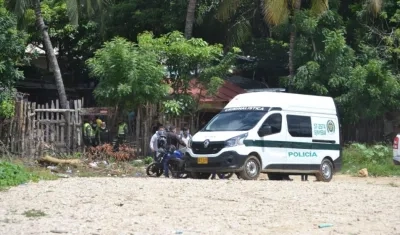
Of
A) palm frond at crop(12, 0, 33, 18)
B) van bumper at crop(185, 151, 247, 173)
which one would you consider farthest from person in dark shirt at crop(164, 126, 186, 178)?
palm frond at crop(12, 0, 33, 18)

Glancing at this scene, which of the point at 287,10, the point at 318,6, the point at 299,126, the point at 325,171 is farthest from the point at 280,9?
the point at 299,126

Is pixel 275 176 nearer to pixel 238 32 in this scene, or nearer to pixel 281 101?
pixel 281 101

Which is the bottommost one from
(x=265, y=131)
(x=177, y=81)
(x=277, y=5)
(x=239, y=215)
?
(x=239, y=215)

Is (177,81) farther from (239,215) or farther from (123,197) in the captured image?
(239,215)

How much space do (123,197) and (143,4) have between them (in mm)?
20770

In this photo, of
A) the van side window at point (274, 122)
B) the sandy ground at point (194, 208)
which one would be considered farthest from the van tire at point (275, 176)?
the sandy ground at point (194, 208)

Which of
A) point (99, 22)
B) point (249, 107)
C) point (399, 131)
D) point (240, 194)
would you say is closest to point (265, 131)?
point (249, 107)

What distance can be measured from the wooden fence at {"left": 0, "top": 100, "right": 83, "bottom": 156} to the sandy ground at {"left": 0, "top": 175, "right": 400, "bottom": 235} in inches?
280

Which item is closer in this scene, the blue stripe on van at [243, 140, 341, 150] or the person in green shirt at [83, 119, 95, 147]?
the blue stripe on van at [243, 140, 341, 150]

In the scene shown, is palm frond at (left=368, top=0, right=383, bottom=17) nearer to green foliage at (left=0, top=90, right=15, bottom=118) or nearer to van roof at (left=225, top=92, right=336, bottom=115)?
van roof at (left=225, top=92, right=336, bottom=115)

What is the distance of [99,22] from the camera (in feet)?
110

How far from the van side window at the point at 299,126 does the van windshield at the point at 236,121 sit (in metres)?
1.01

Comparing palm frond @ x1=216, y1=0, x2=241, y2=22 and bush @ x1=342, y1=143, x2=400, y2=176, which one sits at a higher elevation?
palm frond @ x1=216, y1=0, x2=241, y2=22

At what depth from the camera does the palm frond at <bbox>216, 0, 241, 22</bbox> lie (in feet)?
101
